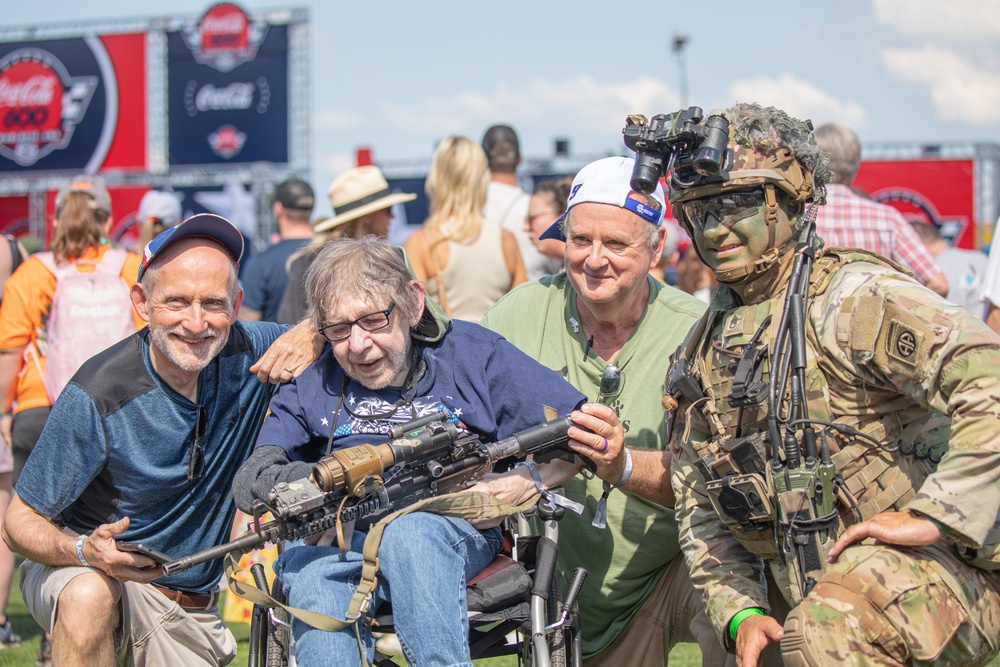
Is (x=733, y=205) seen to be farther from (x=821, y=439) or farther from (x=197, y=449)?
(x=197, y=449)

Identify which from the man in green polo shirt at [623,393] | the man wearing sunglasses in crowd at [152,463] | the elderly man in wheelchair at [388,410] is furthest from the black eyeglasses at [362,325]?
the man in green polo shirt at [623,393]

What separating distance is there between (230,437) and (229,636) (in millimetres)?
823

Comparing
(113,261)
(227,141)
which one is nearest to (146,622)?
(113,261)

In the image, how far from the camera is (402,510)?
3.13m

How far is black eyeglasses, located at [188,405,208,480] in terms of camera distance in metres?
3.62

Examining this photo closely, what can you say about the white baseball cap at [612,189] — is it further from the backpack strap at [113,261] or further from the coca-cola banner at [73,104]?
the coca-cola banner at [73,104]

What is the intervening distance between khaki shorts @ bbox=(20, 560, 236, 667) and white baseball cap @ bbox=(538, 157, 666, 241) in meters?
2.00

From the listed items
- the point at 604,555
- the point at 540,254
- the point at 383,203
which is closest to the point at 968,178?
the point at 540,254

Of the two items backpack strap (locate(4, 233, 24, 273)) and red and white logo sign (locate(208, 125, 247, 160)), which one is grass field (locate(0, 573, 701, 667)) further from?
red and white logo sign (locate(208, 125, 247, 160))

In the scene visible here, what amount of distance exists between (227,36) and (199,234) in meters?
16.6

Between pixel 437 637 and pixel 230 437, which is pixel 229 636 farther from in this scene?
pixel 437 637

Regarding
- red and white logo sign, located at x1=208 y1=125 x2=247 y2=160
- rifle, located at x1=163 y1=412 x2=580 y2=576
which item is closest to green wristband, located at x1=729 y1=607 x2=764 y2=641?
rifle, located at x1=163 y1=412 x2=580 y2=576

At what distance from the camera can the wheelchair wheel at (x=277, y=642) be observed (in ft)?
10.7

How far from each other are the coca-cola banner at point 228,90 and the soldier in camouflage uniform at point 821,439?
54.2 feet
